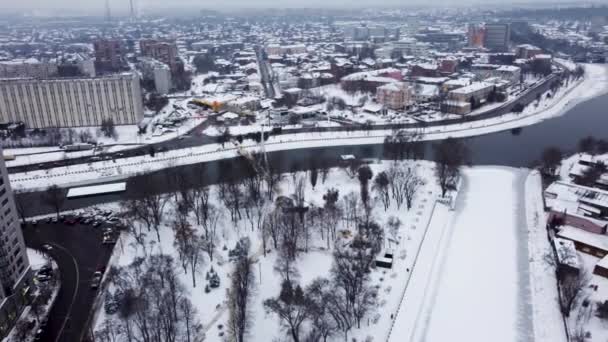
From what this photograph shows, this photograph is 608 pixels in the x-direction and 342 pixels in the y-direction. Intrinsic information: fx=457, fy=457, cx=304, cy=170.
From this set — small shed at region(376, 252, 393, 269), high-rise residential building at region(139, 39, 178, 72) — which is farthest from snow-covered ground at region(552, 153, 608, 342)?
high-rise residential building at region(139, 39, 178, 72)

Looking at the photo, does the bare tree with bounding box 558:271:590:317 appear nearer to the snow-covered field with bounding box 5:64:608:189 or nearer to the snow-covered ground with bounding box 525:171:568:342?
the snow-covered ground with bounding box 525:171:568:342

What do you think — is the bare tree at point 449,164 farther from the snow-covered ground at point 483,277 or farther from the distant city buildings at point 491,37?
the distant city buildings at point 491,37

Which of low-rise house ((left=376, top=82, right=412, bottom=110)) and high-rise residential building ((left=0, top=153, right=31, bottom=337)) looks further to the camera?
low-rise house ((left=376, top=82, right=412, bottom=110))

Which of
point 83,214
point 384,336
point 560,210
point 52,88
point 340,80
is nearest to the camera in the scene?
point 384,336

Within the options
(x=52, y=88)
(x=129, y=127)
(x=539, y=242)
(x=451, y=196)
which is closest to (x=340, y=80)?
(x=129, y=127)

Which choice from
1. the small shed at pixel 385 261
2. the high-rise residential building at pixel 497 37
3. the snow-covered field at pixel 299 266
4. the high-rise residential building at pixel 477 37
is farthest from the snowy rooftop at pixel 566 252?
the high-rise residential building at pixel 497 37

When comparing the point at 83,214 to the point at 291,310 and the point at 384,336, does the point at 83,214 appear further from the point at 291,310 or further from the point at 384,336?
the point at 384,336
